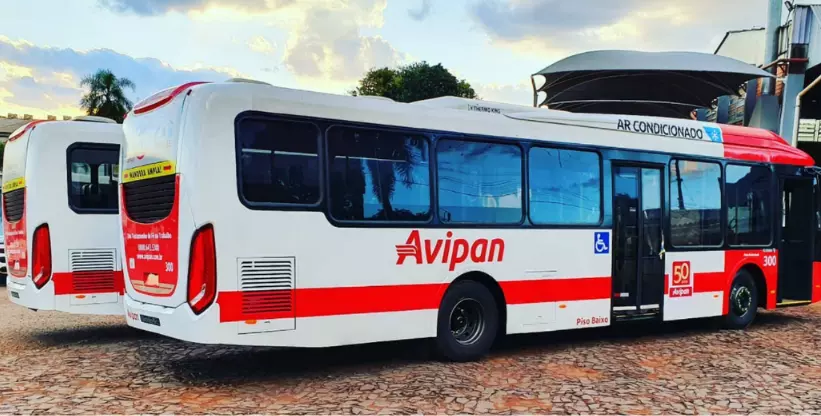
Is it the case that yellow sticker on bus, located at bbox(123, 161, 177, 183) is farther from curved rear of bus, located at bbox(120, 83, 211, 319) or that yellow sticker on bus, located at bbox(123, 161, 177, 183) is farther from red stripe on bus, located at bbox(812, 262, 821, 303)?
red stripe on bus, located at bbox(812, 262, 821, 303)

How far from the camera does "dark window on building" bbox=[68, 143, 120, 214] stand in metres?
9.67

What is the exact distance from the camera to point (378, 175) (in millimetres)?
7609

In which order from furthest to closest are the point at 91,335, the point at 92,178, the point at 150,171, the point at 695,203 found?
the point at 695,203, the point at 91,335, the point at 92,178, the point at 150,171

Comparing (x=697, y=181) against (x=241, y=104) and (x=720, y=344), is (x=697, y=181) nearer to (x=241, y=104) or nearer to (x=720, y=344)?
(x=720, y=344)

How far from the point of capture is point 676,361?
8.51 metres

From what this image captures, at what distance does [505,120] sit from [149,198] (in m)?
4.04

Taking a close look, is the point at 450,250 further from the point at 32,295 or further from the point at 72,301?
the point at 32,295

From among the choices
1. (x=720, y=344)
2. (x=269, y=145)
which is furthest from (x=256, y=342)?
(x=720, y=344)

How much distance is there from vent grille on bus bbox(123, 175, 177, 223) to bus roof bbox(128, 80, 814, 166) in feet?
2.45

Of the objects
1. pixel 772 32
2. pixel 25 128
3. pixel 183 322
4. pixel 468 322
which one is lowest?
pixel 468 322

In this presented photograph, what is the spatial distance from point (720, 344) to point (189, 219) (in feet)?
23.1

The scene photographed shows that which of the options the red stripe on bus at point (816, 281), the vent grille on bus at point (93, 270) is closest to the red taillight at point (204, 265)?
the vent grille on bus at point (93, 270)

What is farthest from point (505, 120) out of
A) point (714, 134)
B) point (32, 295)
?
point (32, 295)

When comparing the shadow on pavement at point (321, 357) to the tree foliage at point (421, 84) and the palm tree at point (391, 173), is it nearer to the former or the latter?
the palm tree at point (391, 173)
